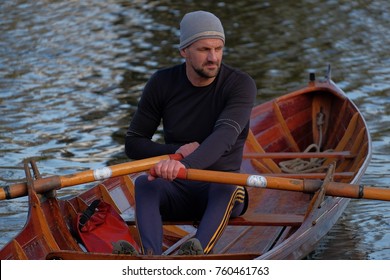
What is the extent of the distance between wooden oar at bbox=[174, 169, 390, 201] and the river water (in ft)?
4.75

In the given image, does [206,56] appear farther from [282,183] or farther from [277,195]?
[277,195]

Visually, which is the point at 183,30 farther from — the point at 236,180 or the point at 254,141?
the point at 254,141

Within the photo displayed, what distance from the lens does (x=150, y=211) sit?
7.50 meters

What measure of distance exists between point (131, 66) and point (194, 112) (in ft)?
33.2

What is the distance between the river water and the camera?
11.6 metres

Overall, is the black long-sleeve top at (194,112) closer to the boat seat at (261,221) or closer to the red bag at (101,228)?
the boat seat at (261,221)

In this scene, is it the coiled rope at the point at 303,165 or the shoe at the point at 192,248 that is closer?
the shoe at the point at 192,248

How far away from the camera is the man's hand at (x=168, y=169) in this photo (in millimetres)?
7227

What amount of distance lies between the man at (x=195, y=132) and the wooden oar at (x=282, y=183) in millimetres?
125

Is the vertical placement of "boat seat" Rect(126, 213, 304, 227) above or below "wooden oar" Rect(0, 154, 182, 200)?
below

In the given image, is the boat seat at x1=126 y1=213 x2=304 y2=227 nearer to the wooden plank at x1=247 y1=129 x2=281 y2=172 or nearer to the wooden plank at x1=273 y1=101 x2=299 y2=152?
the wooden plank at x1=247 y1=129 x2=281 y2=172

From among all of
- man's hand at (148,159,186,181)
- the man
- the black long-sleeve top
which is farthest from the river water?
man's hand at (148,159,186,181)

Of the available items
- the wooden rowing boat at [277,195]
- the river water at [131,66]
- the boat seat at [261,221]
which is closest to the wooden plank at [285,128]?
the wooden rowing boat at [277,195]
